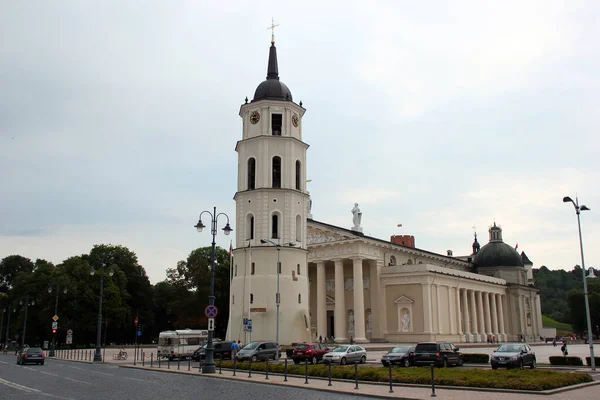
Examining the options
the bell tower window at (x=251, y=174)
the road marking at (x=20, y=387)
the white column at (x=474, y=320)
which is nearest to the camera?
the road marking at (x=20, y=387)

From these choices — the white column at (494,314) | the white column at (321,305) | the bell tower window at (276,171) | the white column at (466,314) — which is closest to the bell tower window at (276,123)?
the bell tower window at (276,171)

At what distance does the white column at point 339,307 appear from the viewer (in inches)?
2771

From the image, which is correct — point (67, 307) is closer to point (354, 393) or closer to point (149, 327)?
point (149, 327)

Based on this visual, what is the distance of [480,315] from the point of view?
85750mm

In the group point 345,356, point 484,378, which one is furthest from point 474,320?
point 484,378

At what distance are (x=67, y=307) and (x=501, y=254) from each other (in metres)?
76.6

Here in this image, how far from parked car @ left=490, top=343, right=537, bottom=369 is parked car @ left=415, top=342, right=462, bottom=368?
261 centimetres

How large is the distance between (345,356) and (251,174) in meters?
26.6

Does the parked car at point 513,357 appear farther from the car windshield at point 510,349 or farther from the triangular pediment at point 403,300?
the triangular pediment at point 403,300

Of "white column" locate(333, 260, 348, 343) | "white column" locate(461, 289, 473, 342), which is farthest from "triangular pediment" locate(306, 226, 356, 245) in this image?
"white column" locate(461, 289, 473, 342)

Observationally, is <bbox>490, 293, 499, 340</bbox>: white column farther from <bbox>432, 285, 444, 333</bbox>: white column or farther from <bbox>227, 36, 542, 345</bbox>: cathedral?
<bbox>432, 285, 444, 333</bbox>: white column

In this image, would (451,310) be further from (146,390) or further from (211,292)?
(146,390)

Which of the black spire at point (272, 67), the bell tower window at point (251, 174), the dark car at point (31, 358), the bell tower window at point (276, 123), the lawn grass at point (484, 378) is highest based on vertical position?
the black spire at point (272, 67)

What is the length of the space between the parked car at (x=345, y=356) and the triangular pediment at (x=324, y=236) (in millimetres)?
35708
